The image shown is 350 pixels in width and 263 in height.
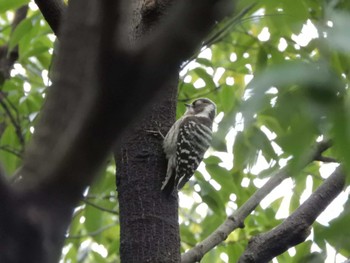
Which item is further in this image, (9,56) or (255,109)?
(9,56)

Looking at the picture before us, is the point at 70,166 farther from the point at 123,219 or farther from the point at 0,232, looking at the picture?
the point at 123,219

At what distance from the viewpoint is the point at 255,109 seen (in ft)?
3.34

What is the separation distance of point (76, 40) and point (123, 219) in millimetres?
1774

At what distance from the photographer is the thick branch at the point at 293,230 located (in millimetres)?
2564

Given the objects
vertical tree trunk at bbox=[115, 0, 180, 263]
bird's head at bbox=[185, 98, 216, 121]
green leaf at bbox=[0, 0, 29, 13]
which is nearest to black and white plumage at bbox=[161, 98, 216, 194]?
bird's head at bbox=[185, 98, 216, 121]

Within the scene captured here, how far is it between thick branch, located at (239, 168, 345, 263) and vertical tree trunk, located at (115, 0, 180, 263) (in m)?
0.29

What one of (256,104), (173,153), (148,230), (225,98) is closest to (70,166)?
(256,104)

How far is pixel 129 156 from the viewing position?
284cm

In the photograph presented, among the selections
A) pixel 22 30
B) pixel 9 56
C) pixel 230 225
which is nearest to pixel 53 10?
pixel 230 225

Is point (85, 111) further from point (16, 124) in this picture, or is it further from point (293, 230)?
point (16, 124)

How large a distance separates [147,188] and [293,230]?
580mm

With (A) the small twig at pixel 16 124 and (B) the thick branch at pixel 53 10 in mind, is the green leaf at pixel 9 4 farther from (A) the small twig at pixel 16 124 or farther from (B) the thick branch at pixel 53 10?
(A) the small twig at pixel 16 124

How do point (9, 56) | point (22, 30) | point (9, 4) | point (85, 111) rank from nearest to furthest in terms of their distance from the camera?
1. point (85, 111)
2. point (9, 4)
3. point (22, 30)
4. point (9, 56)

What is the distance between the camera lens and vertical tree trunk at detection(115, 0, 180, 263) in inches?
101
